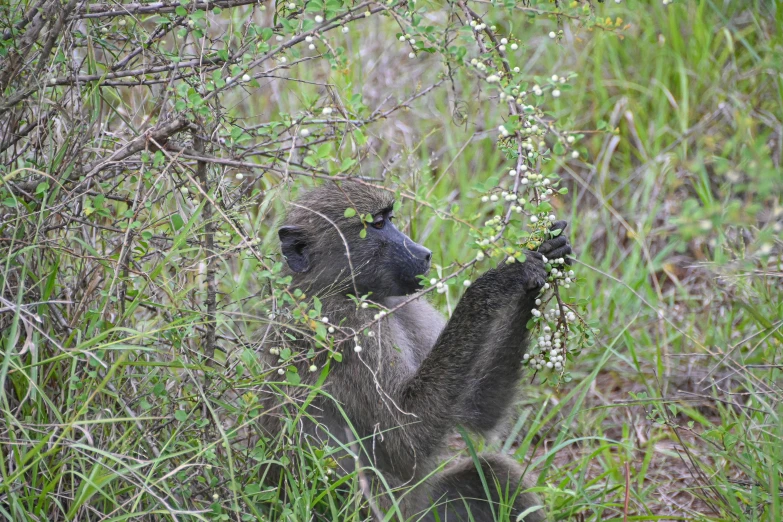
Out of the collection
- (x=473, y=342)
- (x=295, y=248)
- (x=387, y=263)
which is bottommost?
(x=473, y=342)

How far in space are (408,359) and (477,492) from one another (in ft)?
2.11

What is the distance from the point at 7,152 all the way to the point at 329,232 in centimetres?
133

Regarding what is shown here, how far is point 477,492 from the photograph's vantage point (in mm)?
3613

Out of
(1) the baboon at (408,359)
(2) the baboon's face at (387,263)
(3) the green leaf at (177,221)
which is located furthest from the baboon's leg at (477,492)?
(3) the green leaf at (177,221)

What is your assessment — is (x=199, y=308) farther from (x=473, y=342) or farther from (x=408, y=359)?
(x=473, y=342)

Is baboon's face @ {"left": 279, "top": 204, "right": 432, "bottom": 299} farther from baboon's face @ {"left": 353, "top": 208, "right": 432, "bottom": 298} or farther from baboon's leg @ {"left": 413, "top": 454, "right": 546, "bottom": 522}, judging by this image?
baboon's leg @ {"left": 413, "top": 454, "right": 546, "bottom": 522}

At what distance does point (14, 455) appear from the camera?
2.84 m

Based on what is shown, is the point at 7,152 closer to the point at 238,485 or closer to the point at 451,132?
the point at 238,485

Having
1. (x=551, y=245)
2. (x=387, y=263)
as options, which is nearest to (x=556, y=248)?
(x=551, y=245)

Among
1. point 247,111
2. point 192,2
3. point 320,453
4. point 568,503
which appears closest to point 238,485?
point 320,453

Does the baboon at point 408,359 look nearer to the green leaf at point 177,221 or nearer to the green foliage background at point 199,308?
the green foliage background at point 199,308

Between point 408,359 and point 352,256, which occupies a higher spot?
point 352,256

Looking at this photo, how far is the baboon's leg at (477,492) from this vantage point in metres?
3.53

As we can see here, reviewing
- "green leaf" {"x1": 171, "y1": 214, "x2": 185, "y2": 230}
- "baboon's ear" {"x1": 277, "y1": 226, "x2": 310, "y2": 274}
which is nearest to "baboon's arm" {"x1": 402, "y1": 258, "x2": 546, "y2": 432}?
"baboon's ear" {"x1": 277, "y1": 226, "x2": 310, "y2": 274}
